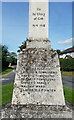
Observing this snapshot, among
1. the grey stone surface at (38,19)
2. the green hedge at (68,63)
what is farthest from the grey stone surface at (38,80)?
the green hedge at (68,63)

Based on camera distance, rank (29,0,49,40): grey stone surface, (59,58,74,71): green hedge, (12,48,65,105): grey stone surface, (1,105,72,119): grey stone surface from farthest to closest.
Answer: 1. (59,58,74,71): green hedge
2. (29,0,49,40): grey stone surface
3. (12,48,65,105): grey stone surface
4. (1,105,72,119): grey stone surface

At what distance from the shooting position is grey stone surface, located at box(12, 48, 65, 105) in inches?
119

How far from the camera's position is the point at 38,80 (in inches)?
125

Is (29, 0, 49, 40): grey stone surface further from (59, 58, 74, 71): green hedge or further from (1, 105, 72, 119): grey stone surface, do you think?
(59, 58, 74, 71): green hedge

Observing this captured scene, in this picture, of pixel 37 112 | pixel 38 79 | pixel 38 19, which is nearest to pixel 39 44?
pixel 38 19

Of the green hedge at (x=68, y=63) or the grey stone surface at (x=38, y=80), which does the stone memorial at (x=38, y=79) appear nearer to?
→ the grey stone surface at (x=38, y=80)

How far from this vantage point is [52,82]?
3123 millimetres

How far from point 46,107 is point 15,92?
114 cm

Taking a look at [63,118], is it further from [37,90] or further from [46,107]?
[37,90]

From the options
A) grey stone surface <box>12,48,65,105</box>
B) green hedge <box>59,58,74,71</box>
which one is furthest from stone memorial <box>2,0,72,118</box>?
green hedge <box>59,58,74,71</box>

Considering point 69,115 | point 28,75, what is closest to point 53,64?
point 28,75

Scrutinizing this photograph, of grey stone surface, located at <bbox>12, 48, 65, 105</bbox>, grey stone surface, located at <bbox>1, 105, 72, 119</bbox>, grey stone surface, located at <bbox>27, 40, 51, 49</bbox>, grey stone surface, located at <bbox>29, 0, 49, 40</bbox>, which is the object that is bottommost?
grey stone surface, located at <bbox>1, 105, 72, 119</bbox>

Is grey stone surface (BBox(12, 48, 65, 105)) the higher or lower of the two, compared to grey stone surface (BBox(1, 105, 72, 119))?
higher

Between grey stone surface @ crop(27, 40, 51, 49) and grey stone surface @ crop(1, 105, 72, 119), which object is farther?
grey stone surface @ crop(27, 40, 51, 49)
